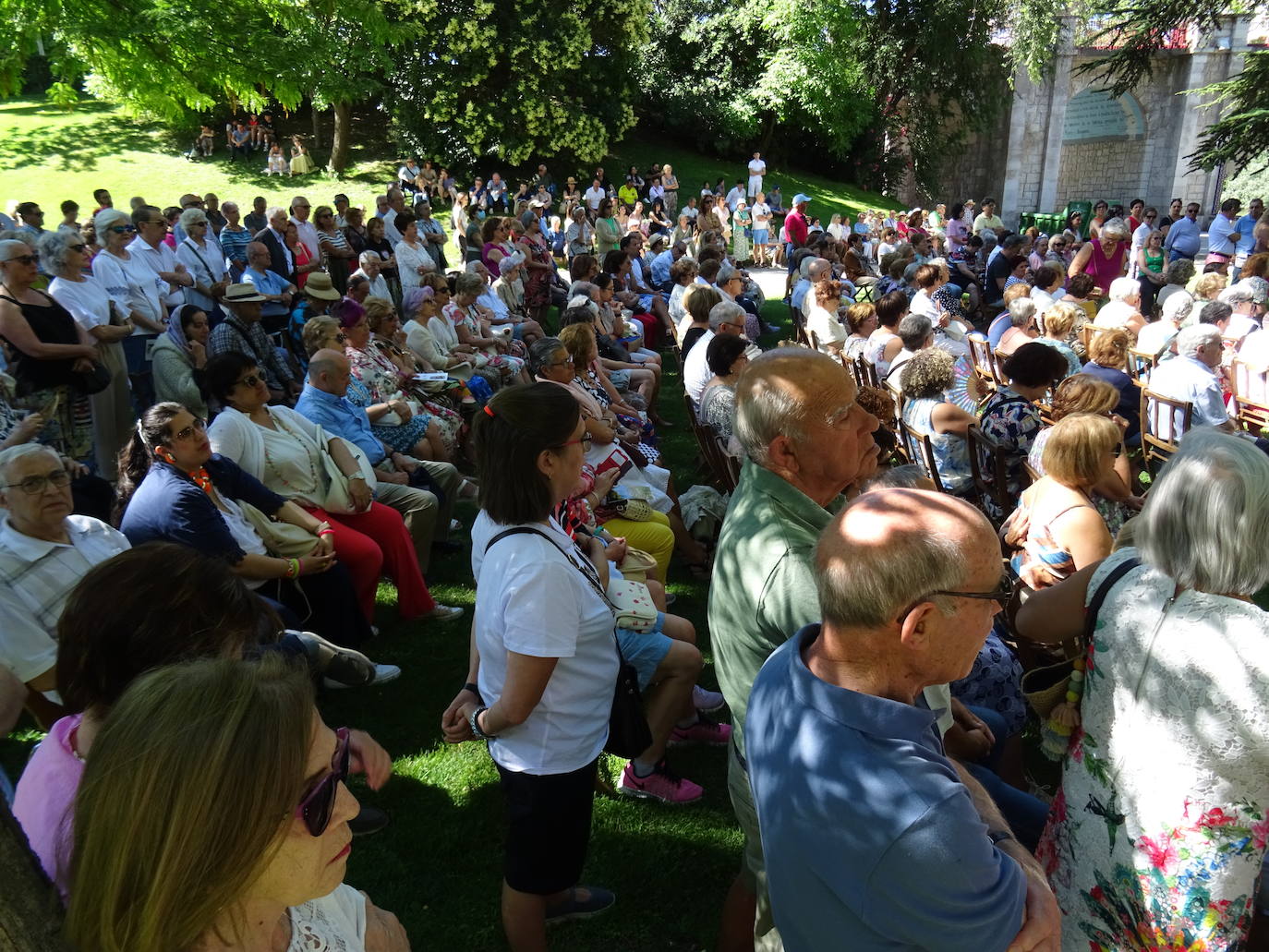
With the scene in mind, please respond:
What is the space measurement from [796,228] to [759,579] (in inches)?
661

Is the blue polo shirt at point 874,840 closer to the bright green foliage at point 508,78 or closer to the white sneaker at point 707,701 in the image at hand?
the white sneaker at point 707,701

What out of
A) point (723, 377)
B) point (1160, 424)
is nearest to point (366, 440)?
point (723, 377)

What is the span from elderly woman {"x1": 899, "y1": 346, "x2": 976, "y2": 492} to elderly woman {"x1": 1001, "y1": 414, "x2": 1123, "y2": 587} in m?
1.73

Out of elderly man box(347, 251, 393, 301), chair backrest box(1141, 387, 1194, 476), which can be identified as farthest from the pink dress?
elderly man box(347, 251, 393, 301)

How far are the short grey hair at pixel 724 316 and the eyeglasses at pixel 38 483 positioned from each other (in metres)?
4.97

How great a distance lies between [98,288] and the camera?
6695 mm

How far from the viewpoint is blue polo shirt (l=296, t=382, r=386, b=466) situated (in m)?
5.26

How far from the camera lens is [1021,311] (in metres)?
→ 7.82

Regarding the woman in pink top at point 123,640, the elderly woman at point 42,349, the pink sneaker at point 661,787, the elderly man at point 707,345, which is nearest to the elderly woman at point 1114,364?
the elderly man at point 707,345

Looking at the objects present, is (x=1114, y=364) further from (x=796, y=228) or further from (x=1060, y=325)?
(x=796, y=228)

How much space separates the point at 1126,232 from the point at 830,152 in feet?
72.8

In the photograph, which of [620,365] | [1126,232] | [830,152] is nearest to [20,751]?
[620,365]

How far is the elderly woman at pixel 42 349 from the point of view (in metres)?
5.42

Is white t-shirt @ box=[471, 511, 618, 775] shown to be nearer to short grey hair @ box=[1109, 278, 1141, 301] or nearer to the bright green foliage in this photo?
short grey hair @ box=[1109, 278, 1141, 301]
